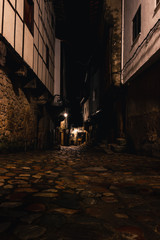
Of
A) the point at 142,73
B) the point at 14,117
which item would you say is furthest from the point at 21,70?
the point at 142,73

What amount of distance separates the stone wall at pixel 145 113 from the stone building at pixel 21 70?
4.99 meters

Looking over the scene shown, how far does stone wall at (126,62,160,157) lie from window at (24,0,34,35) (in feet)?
18.8

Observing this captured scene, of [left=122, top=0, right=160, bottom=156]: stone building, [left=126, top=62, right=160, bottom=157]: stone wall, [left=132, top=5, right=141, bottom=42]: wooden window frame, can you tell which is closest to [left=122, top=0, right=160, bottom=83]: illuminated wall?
[left=122, top=0, right=160, bottom=156]: stone building

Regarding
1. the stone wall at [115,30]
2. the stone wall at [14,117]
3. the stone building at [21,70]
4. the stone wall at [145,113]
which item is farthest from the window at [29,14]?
the stone wall at [145,113]

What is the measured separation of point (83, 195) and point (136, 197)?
67 cm

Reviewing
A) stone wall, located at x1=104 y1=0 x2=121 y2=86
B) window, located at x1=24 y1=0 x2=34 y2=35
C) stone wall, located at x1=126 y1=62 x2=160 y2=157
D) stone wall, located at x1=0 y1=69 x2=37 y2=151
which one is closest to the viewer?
stone wall, located at x1=0 y1=69 x2=37 y2=151

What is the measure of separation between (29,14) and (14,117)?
5.00m

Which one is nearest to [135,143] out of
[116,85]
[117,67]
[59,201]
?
[116,85]

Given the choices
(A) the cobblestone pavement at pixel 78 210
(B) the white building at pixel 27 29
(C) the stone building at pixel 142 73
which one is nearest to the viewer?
(A) the cobblestone pavement at pixel 78 210

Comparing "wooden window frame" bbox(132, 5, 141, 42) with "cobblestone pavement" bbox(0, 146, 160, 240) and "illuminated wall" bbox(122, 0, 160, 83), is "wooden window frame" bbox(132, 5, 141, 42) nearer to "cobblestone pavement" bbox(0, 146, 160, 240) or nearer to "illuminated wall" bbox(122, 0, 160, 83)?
"illuminated wall" bbox(122, 0, 160, 83)

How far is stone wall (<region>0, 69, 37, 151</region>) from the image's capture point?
20.6ft

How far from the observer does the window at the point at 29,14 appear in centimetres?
775

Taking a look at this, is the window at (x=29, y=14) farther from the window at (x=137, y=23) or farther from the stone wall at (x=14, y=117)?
the window at (x=137, y=23)

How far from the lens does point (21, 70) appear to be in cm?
689
